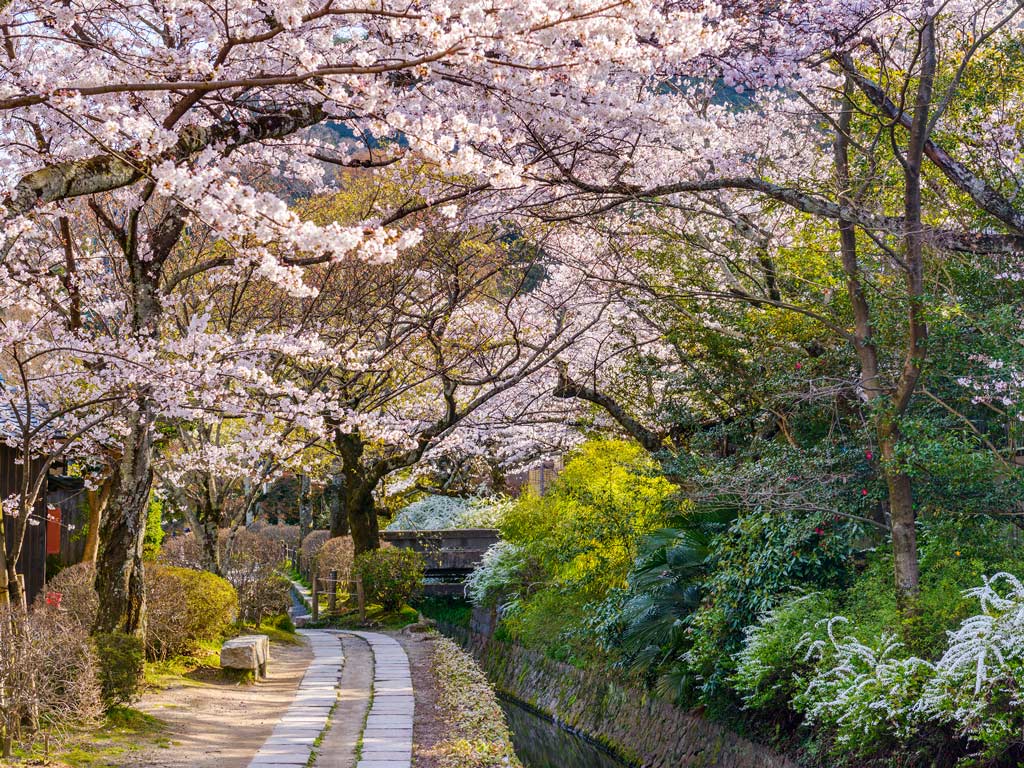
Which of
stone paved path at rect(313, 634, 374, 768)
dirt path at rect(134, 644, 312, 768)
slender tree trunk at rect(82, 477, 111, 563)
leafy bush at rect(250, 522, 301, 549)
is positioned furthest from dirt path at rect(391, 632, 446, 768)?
leafy bush at rect(250, 522, 301, 549)

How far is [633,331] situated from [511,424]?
4.79 metres

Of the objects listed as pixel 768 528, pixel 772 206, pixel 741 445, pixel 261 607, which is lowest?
pixel 261 607

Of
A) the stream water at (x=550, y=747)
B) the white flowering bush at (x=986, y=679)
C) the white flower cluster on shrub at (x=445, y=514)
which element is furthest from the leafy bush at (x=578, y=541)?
the white flower cluster on shrub at (x=445, y=514)

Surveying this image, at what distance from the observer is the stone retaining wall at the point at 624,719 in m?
8.79

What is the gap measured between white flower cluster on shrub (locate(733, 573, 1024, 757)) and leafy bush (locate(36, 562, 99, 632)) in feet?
21.0

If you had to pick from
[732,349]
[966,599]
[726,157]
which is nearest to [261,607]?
[732,349]

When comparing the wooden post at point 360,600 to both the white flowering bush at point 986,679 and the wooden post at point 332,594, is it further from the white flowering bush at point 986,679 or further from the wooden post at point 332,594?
the white flowering bush at point 986,679

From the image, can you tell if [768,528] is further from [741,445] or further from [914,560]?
[741,445]

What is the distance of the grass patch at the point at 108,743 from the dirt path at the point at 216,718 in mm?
112

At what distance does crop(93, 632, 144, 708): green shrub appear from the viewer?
313 inches

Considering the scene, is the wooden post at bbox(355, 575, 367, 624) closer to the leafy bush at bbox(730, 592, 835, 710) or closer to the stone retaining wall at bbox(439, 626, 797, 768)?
the stone retaining wall at bbox(439, 626, 797, 768)

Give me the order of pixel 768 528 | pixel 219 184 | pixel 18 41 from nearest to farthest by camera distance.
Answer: pixel 219 184
pixel 18 41
pixel 768 528

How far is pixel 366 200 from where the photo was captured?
47.3ft

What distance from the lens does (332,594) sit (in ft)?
71.7
